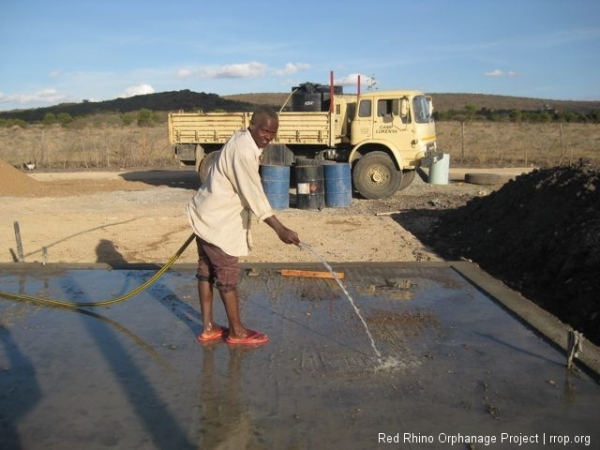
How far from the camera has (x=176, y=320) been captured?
4.87 m

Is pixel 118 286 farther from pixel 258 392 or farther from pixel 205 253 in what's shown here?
pixel 258 392

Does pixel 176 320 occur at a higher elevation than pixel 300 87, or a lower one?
lower

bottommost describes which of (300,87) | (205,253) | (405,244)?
(405,244)

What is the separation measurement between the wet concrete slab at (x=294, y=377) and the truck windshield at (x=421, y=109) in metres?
10.5

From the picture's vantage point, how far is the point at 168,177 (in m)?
22.9

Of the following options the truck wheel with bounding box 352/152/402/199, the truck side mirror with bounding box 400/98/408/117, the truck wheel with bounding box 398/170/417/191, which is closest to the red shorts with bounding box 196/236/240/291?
the truck wheel with bounding box 352/152/402/199

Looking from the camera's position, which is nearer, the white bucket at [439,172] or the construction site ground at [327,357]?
the construction site ground at [327,357]

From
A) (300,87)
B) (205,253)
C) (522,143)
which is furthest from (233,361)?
(522,143)

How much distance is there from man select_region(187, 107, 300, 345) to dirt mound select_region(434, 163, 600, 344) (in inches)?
130

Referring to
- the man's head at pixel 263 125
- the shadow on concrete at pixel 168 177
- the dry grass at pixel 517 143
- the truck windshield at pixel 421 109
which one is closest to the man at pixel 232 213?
the man's head at pixel 263 125

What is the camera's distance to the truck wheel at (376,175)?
15453 mm

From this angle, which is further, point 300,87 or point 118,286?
point 300,87

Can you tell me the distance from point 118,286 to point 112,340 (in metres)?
1.54

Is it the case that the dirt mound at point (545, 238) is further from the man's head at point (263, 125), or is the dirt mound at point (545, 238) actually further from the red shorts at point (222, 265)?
the man's head at point (263, 125)
